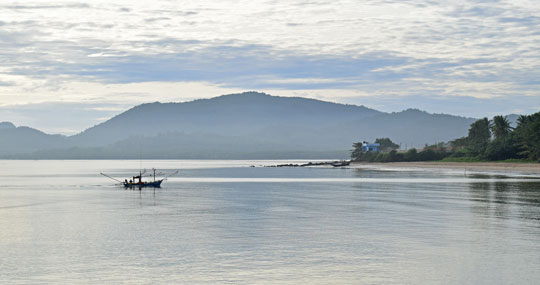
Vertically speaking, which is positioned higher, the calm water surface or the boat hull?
the boat hull

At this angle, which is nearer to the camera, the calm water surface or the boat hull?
the calm water surface

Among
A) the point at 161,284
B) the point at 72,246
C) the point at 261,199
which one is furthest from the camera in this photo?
the point at 261,199

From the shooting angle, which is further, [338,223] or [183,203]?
[183,203]

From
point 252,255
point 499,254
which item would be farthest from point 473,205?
point 252,255

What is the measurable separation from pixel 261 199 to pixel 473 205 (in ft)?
88.0

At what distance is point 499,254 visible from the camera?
36281 mm

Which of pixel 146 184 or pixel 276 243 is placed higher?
pixel 146 184

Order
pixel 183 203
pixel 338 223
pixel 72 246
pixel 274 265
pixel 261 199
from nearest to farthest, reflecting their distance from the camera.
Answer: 1. pixel 274 265
2. pixel 72 246
3. pixel 338 223
4. pixel 183 203
5. pixel 261 199

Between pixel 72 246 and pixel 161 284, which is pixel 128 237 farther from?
pixel 161 284

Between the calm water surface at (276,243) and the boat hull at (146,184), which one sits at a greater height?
the boat hull at (146,184)

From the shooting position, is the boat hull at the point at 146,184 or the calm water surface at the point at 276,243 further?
the boat hull at the point at 146,184

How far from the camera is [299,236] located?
4469 centimetres

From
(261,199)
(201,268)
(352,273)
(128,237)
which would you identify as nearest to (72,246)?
(128,237)

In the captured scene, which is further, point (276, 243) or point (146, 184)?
point (146, 184)
